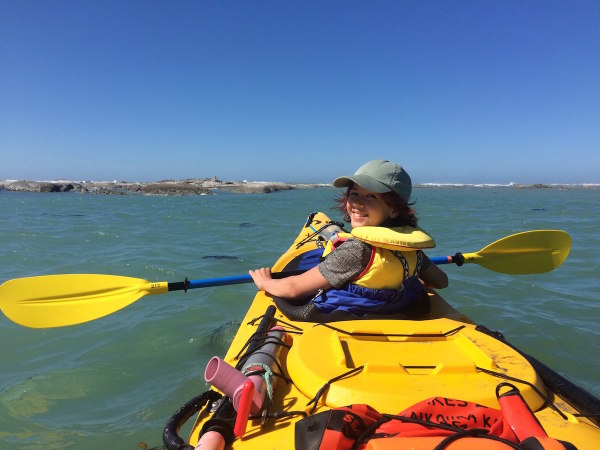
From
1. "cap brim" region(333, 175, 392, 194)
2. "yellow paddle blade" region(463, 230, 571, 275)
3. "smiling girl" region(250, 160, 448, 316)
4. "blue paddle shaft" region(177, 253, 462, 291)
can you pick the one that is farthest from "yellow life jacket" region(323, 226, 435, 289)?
"yellow paddle blade" region(463, 230, 571, 275)

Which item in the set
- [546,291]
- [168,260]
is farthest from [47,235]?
[546,291]

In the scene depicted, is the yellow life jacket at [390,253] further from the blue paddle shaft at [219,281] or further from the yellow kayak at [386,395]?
the blue paddle shaft at [219,281]

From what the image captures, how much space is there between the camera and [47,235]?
10125 mm

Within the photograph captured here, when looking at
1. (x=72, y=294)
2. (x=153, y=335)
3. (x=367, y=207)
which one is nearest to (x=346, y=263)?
(x=367, y=207)

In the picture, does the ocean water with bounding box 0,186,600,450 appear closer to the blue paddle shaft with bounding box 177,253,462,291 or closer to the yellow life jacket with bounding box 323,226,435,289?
the blue paddle shaft with bounding box 177,253,462,291

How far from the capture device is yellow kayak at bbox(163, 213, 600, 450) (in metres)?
1.23

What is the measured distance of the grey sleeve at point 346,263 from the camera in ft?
7.14

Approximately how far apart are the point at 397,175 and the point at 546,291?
4.65 meters

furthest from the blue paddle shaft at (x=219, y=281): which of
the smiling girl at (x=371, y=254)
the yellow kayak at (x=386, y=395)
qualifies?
the yellow kayak at (x=386, y=395)

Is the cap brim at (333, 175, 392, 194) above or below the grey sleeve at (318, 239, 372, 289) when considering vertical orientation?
above

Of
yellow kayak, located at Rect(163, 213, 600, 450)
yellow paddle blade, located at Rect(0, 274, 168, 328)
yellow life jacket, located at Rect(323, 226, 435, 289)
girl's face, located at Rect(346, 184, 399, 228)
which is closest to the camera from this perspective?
yellow kayak, located at Rect(163, 213, 600, 450)

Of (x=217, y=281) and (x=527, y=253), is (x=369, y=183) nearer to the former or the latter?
(x=217, y=281)

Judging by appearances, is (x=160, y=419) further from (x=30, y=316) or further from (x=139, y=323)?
(x=139, y=323)

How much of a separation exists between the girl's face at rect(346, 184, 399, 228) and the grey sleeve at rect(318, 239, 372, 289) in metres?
0.17
